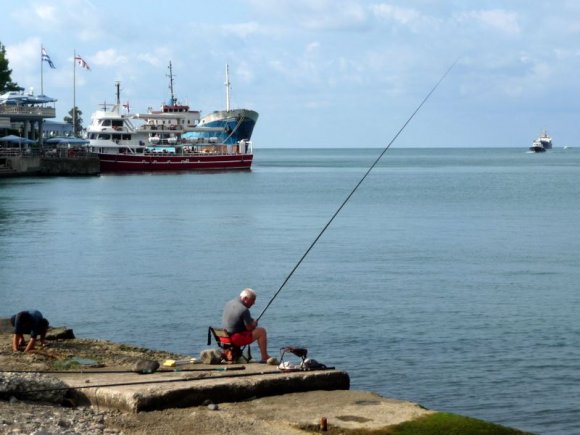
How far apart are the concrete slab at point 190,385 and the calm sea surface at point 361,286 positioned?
11.2ft

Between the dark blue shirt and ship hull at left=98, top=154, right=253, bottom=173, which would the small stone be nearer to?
the dark blue shirt

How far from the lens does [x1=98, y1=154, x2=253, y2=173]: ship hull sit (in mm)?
92062

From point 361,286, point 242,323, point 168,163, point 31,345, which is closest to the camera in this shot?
point 242,323

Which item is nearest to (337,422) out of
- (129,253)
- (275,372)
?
(275,372)

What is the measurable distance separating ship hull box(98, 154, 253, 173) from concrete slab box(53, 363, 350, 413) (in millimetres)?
80657

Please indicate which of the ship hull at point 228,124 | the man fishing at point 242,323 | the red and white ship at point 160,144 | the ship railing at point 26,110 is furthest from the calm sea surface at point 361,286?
the ship hull at point 228,124

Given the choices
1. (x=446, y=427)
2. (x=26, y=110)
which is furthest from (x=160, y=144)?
(x=446, y=427)

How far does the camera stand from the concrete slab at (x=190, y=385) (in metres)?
10.3

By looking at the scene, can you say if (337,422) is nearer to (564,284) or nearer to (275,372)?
(275,372)

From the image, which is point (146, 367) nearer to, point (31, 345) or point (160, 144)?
point (31, 345)

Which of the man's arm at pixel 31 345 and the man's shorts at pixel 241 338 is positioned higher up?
the man's shorts at pixel 241 338

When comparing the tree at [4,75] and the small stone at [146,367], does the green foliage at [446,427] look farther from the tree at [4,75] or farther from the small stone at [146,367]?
the tree at [4,75]

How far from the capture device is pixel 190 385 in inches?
416

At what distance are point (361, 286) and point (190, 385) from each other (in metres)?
15.2
